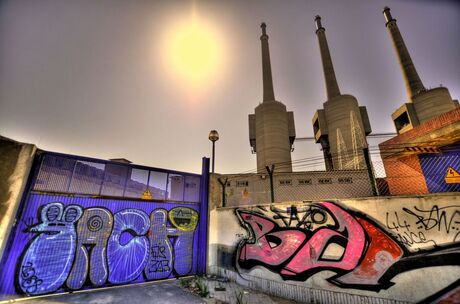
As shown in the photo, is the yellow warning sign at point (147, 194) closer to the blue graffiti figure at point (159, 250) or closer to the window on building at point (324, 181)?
the blue graffiti figure at point (159, 250)

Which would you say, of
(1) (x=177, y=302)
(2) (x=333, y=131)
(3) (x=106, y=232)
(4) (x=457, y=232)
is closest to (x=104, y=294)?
(3) (x=106, y=232)

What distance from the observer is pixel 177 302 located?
7.09 m

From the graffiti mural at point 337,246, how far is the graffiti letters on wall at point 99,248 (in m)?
3.64

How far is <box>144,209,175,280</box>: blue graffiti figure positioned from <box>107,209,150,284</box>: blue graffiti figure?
256 millimetres

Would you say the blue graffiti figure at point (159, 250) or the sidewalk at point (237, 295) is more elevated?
the blue graffiti figure at point (159, 250)

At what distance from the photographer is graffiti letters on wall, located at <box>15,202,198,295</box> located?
300 inches

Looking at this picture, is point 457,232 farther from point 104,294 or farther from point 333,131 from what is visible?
point 333,131

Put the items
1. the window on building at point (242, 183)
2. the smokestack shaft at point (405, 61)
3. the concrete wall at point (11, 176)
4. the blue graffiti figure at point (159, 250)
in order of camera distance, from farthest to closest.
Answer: the smokestack shaft at point (405, 61) < the window on building at point (242, 183) < the blue graffiti figure at point (159, 250) < the concrete wall at point (11, 176)

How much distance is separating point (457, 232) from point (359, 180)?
2304 cm

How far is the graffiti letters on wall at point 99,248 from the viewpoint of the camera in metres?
7.63

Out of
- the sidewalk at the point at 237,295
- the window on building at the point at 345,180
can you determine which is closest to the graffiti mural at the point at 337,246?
the sidewalk at the point at 237,295

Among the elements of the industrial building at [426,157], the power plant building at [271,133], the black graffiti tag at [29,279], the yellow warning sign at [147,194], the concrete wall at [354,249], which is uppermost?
the power plant building at [271,133]

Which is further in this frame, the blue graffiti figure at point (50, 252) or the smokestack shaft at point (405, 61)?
the smokestack shaft at point (405, 61)

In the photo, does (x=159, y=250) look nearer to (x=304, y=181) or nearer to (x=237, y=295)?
(x=237, y=295)
